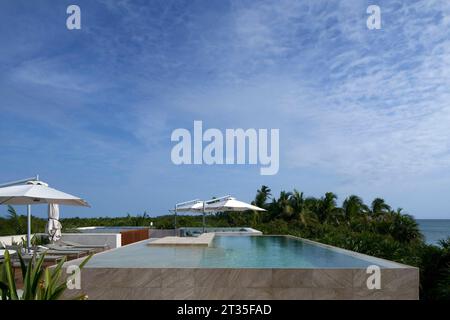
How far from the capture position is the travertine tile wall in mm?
6816

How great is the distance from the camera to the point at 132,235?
16.8 metres

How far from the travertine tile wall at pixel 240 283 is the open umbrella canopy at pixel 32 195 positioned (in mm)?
3460

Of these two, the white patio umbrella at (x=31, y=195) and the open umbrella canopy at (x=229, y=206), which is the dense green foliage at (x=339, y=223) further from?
the white patio umbrella at (x=31, y=195)

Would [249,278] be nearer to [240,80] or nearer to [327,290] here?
[327,290]

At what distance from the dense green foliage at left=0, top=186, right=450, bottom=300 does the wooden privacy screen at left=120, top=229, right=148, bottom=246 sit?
10.0 ft

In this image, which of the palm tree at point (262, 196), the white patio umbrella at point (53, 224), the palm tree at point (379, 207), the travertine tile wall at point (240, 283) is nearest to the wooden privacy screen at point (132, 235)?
the white patio umbrella at point (53, 224)

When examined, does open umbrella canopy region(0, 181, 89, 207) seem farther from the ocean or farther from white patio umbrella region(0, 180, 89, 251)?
the ocean

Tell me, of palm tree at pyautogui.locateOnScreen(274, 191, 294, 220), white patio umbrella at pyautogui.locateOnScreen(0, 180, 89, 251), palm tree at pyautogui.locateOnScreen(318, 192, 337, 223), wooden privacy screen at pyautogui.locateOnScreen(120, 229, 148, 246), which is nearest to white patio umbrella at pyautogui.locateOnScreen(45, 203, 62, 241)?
white patio umbrella at pyautogui.locateOnScreen(0, 180, 89, 251)

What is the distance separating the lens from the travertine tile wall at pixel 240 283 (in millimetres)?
6816

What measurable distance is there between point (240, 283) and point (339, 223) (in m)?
26.3

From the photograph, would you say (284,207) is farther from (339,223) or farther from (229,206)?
(229,206)

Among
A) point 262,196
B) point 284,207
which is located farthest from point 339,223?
point 262,196

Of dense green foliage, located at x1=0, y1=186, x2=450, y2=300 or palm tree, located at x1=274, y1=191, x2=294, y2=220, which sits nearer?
dense green foliage, located at x1=0, y1=186, x2=450, y2=300

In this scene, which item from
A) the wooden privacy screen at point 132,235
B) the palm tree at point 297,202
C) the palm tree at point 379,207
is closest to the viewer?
the wooden privacy screen at point 132,235
